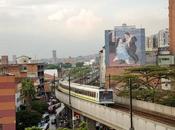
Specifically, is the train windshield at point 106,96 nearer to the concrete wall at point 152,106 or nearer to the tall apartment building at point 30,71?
the concrete wall at point 152,106

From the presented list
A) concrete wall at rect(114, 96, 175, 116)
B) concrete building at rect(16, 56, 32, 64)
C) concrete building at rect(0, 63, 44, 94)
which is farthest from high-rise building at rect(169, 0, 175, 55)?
concrete wall at rect(114, 96, 175, 116)

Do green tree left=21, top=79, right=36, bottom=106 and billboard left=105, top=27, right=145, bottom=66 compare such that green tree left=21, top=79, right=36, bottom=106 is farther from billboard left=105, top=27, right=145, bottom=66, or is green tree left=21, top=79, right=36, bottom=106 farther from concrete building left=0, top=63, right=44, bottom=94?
concrete building left=0, top=63, right=44, bottom=94

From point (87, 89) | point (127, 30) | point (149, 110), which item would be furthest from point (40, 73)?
point (149, 110)

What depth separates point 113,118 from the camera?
45375mm

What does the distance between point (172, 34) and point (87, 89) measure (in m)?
58.6

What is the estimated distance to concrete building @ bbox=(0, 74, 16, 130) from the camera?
57.3 meters

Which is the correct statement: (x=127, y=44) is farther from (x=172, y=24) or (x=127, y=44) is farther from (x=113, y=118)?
(x=113, y=118)

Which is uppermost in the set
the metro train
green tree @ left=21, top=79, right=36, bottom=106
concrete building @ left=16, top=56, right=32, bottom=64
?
concrete building @ left=16, top=56, right=32, bottom=64

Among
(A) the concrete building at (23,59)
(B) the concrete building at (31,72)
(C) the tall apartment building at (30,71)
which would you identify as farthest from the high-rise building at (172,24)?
(A) the concrete building at (23,59)

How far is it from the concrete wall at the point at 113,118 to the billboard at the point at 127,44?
53.1 meters

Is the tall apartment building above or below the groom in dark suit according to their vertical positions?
below

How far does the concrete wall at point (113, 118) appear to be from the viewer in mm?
34016

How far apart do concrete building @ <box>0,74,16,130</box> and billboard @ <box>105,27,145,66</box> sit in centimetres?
6450

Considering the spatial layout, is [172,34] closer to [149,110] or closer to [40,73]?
[40,73]
